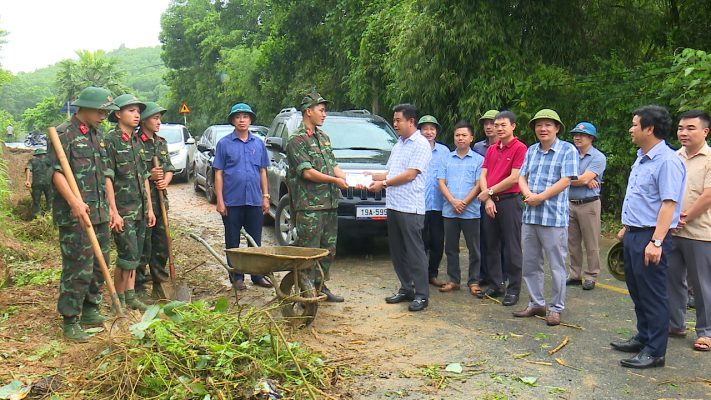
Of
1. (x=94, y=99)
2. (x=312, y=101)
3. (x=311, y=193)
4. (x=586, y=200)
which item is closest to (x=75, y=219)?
(x=94, y=99)

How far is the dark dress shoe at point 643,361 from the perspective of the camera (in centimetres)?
475

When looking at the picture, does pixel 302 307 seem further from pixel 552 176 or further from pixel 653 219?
pixel 653 219

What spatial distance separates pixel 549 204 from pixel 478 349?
150cm

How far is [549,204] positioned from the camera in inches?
227

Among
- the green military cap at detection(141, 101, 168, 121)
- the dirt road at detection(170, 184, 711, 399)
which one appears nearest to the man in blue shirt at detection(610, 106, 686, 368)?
the dirt road at detection(170, 184, 711, 399)

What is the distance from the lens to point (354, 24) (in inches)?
728

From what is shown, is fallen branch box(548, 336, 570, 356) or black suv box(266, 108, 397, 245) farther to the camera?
black suv box(266, 108, 397, 245)

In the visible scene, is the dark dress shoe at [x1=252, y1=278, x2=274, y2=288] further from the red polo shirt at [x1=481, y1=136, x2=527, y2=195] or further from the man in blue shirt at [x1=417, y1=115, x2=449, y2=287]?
the red polo shirt at [x1=481, y1=136, x2=527, y2=195]

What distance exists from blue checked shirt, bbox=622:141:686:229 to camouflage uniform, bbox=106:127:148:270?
4210mm

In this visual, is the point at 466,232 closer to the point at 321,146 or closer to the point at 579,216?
the point at 579,216

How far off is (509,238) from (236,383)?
3.55m

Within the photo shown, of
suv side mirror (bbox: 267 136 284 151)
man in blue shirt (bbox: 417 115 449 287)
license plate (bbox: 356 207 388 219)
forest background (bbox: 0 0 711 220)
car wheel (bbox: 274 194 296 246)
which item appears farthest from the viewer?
forest background (bbox: 0 0 711 220)

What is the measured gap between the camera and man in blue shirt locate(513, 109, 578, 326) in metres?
5.73

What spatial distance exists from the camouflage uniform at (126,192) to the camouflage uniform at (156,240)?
1.57 ft
